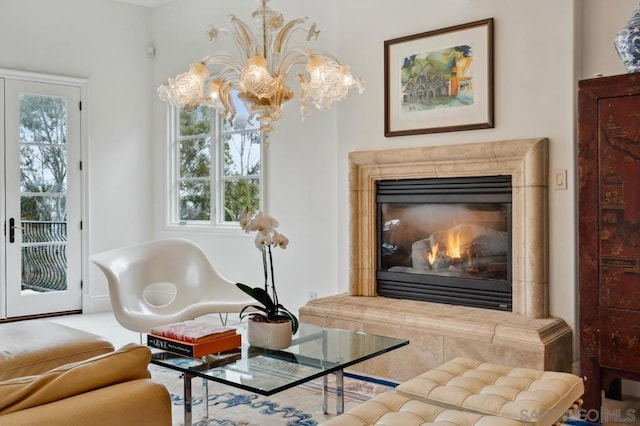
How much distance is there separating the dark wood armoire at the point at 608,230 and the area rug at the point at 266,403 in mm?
1179

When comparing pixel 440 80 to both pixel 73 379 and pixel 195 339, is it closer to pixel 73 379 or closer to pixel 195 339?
pixel 195 339

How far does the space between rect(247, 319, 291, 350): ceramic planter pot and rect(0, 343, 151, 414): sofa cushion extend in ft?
3.70

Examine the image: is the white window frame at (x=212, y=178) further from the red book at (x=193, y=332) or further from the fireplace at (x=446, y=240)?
the red book at (x=193, y=332)

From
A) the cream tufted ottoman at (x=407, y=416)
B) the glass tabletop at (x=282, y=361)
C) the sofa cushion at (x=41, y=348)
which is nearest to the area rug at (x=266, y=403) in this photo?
the glass tabletop at (x=282, y=361)

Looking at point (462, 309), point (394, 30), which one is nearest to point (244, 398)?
point (462, 309)

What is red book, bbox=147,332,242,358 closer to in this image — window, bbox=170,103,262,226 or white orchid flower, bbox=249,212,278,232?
white orchid flower, bbox=249,212,278,232

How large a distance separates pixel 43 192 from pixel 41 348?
351 centimetres

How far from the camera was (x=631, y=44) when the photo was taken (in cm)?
290

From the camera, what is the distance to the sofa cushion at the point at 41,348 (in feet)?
7.67

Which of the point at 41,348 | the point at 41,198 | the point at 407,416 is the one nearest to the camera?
the point at 407,416

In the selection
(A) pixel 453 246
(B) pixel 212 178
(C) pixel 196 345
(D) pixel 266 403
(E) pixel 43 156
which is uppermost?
(E) pixel 43 156

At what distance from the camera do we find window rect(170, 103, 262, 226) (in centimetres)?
540

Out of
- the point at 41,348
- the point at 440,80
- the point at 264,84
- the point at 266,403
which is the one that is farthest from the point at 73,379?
the point at 440,80

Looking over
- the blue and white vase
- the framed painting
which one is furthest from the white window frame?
the blue and white vase
